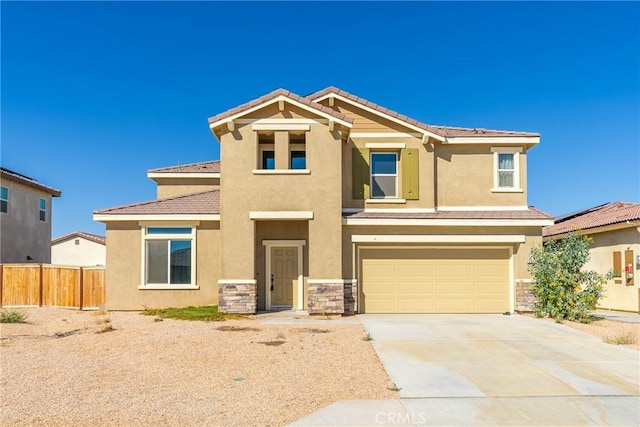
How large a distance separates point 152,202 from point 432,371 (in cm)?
1202

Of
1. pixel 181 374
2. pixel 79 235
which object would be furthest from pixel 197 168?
pixel 79 235

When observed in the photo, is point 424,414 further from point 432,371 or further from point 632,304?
point 632,304

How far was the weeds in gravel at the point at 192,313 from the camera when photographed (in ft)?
48.8

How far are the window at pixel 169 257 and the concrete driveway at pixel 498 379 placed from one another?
6848 millimetres

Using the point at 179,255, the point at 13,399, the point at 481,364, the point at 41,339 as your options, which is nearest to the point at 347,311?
the point at 179,255

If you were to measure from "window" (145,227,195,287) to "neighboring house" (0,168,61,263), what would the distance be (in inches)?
456

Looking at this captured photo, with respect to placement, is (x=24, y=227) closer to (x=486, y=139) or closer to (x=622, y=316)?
(x=486, y=139)

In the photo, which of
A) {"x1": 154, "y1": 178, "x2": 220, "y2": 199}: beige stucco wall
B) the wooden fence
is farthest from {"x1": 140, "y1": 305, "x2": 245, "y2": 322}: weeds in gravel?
{"x1": 154, "y1": 178, "x2": 220, "y2": 199}: beige stucco wall

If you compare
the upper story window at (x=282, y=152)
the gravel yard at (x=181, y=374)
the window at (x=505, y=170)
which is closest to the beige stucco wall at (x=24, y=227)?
the gravel yard at (x=181, y=374)

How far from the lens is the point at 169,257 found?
56.2 ft

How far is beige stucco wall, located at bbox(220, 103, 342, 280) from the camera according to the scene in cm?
1580

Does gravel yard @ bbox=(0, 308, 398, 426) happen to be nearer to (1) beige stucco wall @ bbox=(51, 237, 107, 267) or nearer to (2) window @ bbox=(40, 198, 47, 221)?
(2) window @ bbox=(40, 198, 47, 221)

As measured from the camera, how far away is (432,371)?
8953mm

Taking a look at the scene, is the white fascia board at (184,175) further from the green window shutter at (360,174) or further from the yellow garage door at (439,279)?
the yellow garage door at (439,279)
